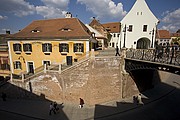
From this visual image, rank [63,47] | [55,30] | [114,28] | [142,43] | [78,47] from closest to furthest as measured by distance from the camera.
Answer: [78,47] → [63,47] → [55,30] → [142,43] → [114,28]

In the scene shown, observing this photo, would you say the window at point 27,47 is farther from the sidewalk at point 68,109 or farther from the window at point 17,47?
the sidewalk at point 68,109

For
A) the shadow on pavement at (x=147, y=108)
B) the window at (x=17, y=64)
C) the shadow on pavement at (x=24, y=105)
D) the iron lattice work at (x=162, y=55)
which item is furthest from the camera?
the window at (x=17, y=64)

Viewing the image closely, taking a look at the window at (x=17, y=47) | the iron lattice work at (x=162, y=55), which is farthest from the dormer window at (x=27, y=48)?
the iron lattice work at (x=162, y=55)

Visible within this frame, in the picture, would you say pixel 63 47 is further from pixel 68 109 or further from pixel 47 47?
pixel 68 109

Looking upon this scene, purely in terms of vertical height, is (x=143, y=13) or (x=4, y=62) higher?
(x=143, y=13)

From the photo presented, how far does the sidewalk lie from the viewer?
45.1 feet

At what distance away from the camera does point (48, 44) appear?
20.4 metres

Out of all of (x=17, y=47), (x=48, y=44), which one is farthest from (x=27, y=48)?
(x=48, y=44)

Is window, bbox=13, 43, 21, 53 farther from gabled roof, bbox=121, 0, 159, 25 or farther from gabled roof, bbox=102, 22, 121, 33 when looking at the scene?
gabled roof, bbox=102, 22, 121, 33

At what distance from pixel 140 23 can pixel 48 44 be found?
18.2 meters

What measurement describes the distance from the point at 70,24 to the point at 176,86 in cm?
2255

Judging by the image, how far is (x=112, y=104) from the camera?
16016mm

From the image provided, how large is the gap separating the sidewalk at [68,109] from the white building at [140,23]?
1238 centimetres

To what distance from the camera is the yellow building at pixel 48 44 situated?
63.2 feet
